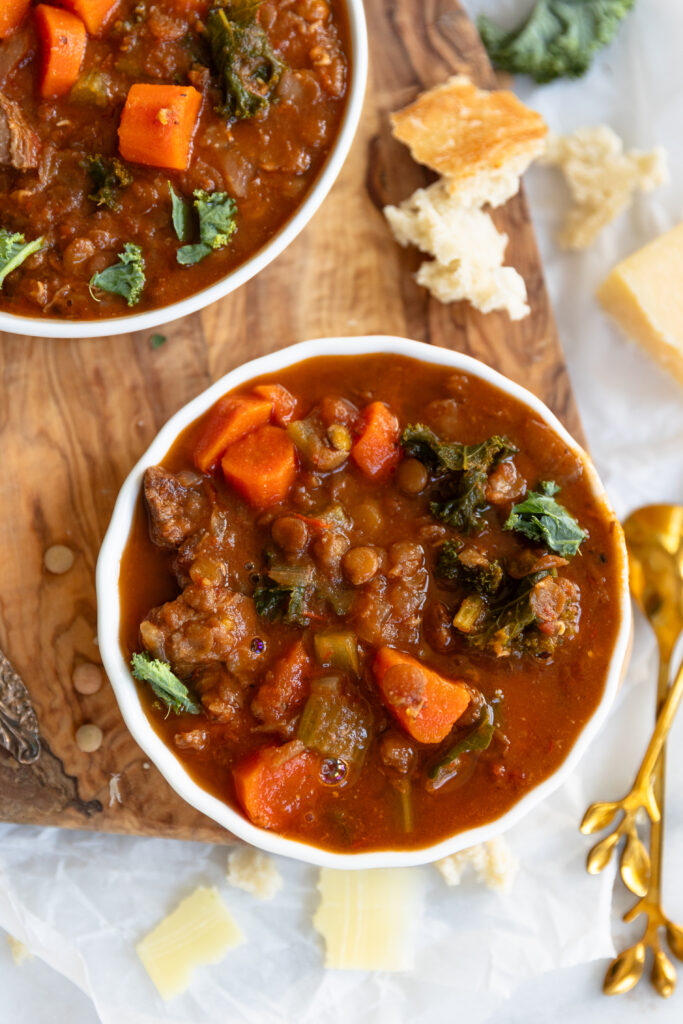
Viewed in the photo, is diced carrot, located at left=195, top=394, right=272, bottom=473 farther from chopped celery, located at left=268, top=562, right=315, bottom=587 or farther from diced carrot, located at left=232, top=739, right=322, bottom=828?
diced carrot, located at left=232, top=739, right=322, bottom=828

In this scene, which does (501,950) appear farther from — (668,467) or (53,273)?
(53,273)

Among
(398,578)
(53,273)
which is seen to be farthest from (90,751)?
(53,273)

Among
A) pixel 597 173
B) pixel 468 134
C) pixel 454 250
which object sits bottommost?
pixel 454 250

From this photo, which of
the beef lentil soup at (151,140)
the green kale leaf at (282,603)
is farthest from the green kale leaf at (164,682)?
the beef lentil soup at (151,140)

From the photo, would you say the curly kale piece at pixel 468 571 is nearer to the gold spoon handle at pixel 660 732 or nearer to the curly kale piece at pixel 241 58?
the gold spoon handle at pixel 660 732

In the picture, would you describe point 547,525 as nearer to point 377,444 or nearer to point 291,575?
point 377,444

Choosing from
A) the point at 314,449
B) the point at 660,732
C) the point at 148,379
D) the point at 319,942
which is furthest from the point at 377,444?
the point at 319,942

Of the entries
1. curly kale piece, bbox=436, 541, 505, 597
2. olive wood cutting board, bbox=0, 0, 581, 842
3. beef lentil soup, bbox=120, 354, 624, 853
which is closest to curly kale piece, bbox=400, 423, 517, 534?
beef lentil soup, bbox=120, 354, 624, 853
